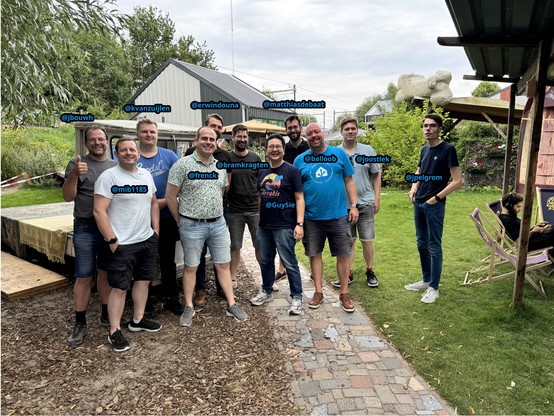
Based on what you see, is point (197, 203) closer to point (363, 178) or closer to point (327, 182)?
point (327, 182)

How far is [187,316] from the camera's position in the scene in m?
3.70

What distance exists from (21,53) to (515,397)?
16.6 ft

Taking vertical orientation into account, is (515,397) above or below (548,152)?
below

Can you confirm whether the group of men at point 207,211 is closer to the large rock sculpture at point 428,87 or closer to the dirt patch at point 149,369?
the dirt patch at point 149,369

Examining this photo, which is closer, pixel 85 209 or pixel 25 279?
pixel 85 209

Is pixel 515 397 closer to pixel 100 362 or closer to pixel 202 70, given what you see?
pixel 100 362

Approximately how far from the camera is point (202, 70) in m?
23.6

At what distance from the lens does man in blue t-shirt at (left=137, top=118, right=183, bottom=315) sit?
11.8 ft

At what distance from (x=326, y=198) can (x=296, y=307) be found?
1.17 metres

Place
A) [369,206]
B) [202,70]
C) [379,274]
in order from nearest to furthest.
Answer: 1. [369,206]
2. [379,274]
3. [202,70]

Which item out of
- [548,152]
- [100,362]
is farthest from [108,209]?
[548,152]

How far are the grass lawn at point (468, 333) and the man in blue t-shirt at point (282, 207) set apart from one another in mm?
1022

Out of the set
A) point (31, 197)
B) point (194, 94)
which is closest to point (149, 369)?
point (31, 197)

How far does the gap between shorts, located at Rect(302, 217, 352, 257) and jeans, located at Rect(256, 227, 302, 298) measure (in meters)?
0.19
